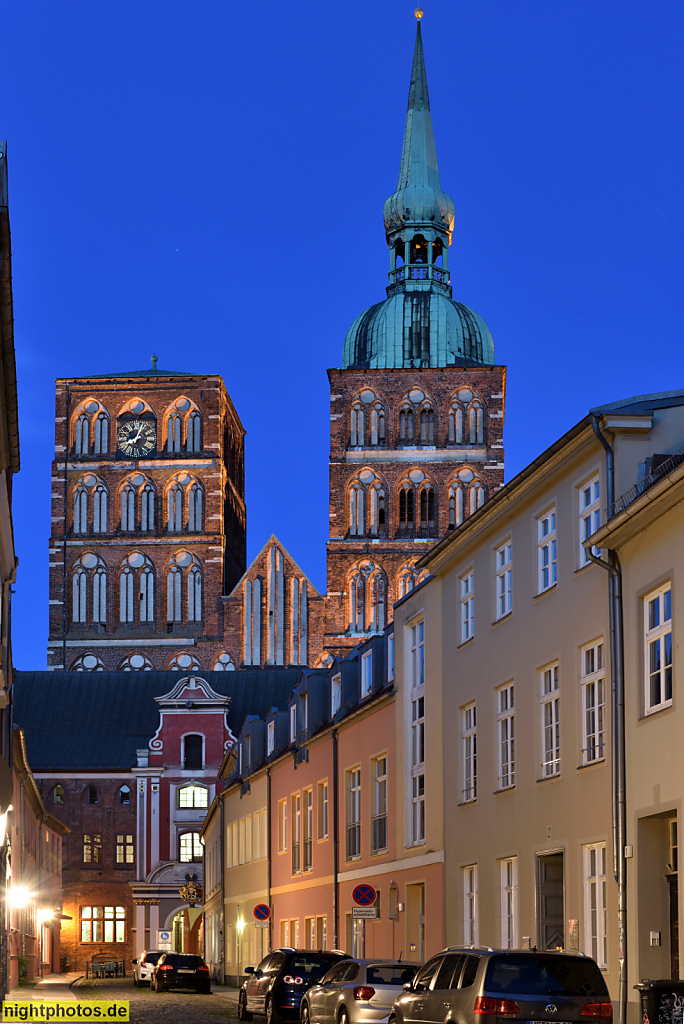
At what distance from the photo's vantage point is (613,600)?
22359 mm

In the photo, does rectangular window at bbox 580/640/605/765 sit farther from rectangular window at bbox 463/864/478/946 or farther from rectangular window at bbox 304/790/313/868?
rectangular window at bbox 304/790/313/868

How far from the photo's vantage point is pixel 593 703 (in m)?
23.7

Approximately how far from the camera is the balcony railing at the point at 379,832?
116 ft

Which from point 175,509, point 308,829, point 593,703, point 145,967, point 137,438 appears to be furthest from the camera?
point 137,438

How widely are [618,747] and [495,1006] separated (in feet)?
20.6

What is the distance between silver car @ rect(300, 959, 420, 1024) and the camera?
2209 centimetres

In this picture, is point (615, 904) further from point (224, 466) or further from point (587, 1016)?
point (224, 466)

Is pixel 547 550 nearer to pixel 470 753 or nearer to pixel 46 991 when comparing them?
pixel 470 753

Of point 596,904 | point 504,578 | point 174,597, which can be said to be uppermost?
point 174,597

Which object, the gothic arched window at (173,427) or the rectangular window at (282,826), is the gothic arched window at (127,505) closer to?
the gothic arched window at (173,427)

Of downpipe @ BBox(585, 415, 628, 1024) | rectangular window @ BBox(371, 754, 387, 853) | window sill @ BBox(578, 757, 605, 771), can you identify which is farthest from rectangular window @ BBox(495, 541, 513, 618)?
rectangular window @ BBox(371, 754, 387, 853)

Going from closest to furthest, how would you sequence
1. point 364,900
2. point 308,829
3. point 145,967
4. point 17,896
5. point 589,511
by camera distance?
1. point 589,511
2. point 364,900
3. point 308,829
4. point 17,896
5. point 145,967

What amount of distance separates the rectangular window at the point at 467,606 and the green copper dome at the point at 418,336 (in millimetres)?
78608

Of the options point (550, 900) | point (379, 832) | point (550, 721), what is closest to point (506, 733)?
point (550, 721)
